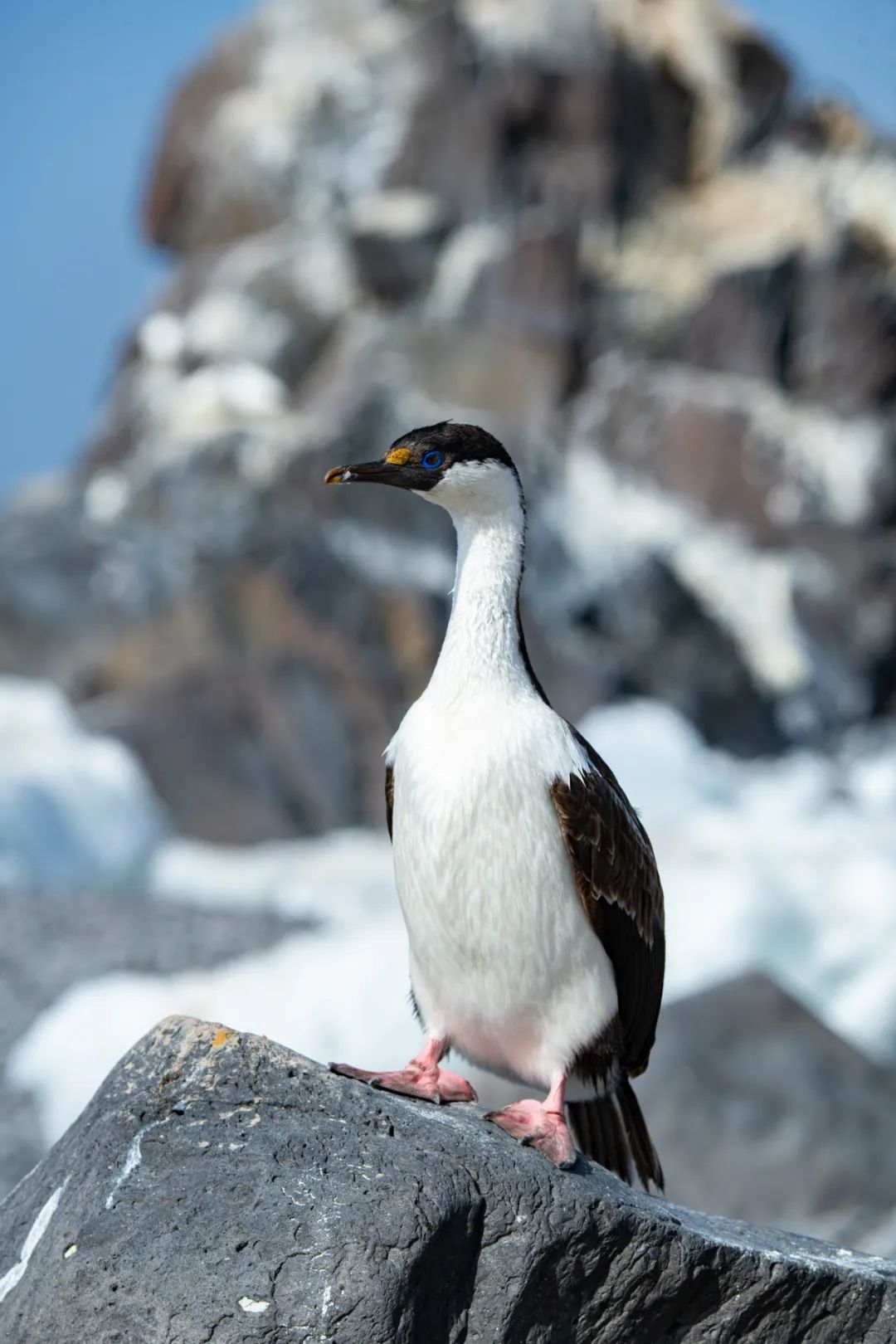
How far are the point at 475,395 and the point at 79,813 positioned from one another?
1621cm

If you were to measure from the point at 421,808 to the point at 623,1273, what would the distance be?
1.38 metres

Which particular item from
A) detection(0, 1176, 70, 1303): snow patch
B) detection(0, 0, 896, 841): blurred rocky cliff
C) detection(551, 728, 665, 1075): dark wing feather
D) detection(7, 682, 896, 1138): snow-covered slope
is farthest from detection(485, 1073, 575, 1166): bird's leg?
detection(0, 0, 896, 841): blurred rocky cliff

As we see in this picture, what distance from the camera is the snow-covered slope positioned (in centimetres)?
1052

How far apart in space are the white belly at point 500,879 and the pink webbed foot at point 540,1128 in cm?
27

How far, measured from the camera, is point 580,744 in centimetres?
466

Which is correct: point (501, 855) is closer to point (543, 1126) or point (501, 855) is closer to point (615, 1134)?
point (543, 1126)

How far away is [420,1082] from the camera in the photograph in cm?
436

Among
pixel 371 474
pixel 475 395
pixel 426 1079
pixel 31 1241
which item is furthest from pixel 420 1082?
pixel 475 395

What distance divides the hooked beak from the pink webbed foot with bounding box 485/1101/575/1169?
6.01ft

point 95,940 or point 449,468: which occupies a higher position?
point 95,940

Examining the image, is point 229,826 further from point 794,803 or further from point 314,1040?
point 794,803

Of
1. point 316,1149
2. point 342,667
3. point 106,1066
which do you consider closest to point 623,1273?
point 316,1149

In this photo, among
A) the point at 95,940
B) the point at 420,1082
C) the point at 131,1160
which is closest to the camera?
the point at 131,1160

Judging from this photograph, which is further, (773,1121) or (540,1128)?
(773,1121)
